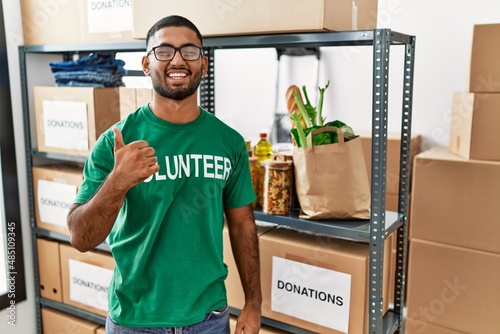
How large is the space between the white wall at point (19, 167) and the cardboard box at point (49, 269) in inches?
2.3

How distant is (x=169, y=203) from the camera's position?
132 centimetres

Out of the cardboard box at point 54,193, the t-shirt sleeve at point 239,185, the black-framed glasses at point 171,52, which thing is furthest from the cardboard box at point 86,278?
the black-framed glasses at point 171,52

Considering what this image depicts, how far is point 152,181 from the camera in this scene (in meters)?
1.32

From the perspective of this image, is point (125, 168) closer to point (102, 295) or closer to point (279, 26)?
A: point (279, 26)

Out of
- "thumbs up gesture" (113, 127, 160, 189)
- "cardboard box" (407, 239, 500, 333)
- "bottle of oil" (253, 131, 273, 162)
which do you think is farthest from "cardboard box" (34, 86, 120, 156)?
"cardboard box" (407, 239, 500, 333)

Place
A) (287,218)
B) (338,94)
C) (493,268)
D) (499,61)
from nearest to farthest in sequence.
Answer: (287,218) → (499,61) → (493,268) → (338,94)

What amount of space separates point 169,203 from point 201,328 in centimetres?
38

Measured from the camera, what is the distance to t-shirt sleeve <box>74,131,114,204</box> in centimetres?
129

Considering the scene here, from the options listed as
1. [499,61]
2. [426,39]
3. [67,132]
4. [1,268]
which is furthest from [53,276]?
[426,39]

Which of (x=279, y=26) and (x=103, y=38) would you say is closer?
(x=279, y=26)

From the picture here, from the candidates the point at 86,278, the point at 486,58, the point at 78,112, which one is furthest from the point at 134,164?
the point at 486,58

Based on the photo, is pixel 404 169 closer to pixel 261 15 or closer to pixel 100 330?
pixel 261 15

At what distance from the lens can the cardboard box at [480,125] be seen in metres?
2.08

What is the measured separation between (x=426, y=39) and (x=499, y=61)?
1.12 m
